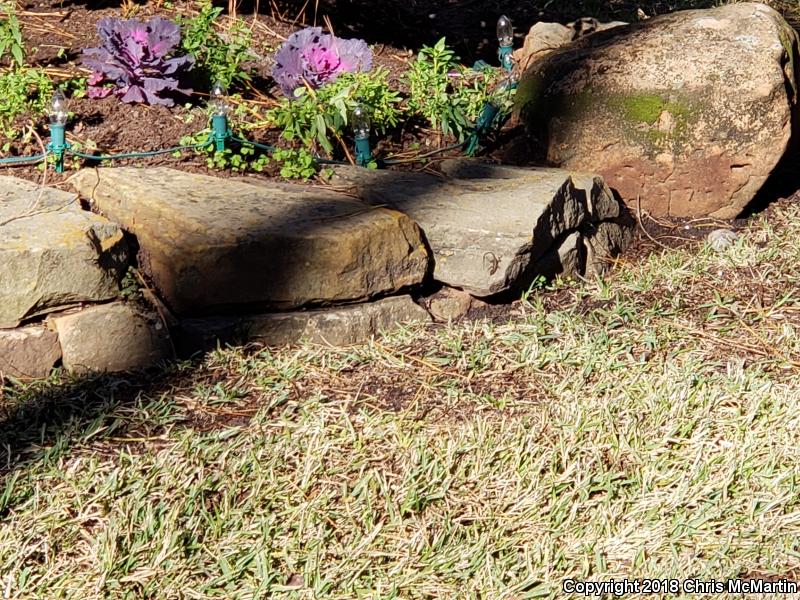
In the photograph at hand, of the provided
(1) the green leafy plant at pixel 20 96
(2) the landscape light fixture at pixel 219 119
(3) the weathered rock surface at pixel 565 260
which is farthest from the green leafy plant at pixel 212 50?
(3) the weathered rock surface at pixel 565 260

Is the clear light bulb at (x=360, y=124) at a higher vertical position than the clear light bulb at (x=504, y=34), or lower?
lower

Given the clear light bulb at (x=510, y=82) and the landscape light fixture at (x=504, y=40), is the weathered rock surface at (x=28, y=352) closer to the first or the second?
the clear light bulb at (x=510, y=82)

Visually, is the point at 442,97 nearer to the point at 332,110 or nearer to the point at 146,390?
the point at 332,110

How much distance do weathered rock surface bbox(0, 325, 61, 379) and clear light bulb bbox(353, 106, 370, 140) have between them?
159cm

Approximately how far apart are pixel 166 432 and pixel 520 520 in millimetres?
1063

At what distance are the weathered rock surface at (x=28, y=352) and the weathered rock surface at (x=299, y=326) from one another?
1.37ft

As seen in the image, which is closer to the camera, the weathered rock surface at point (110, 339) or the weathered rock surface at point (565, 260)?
the weathered rock surface at point (110, 339)

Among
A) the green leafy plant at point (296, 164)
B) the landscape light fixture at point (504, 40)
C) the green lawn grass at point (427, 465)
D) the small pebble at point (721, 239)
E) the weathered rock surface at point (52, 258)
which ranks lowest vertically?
the green lawn grass at point (427, 465)

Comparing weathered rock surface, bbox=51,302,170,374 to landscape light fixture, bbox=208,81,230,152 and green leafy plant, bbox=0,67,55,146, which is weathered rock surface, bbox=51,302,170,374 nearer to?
landscape light fixture, bbox=208,81,230,152

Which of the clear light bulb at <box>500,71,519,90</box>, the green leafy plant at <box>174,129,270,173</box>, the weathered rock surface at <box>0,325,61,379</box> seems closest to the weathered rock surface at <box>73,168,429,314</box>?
the green leafy plant at <box>174,129,270,173</box>

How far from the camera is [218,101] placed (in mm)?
4211

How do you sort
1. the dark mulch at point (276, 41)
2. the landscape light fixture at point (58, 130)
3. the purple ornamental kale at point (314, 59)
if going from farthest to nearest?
the purple ornamental kale at point (314, 59) < the dark mulch at point (276, 41) < the landscape light fixture at point (58, 130)

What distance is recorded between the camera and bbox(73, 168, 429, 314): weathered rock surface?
11.1ft

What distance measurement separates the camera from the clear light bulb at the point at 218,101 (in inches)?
161
